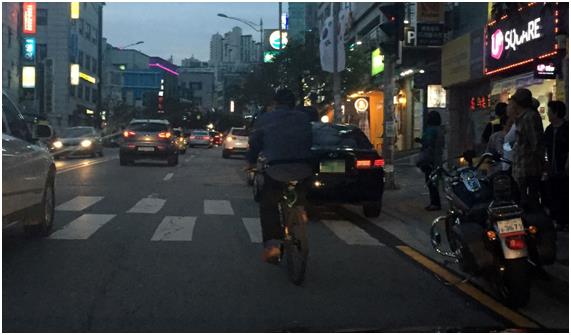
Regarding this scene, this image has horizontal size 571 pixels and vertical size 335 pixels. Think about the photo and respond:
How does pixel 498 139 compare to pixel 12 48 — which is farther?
pixel 12 48

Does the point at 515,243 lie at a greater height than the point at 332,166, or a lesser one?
lesser

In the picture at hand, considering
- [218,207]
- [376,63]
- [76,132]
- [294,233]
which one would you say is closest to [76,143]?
[76,132]

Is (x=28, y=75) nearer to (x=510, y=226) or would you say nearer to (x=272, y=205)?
(x=272, y=205)

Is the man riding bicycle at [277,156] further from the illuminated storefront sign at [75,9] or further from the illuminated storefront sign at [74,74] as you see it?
the illuminated storefront sign at [74,74]

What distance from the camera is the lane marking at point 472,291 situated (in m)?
5.57

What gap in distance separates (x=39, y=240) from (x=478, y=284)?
15.8 feet

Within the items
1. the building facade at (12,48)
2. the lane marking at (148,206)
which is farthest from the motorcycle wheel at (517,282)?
the building facade at (12,48)

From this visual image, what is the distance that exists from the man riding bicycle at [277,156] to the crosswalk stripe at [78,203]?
5.95m

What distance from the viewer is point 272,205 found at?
6.79 metres

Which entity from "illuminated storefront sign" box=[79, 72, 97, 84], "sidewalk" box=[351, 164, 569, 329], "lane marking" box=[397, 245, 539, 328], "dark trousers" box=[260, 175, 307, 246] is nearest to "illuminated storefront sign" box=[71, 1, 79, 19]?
"illuminated storefront sign" box=[79, 72, 97, 84]

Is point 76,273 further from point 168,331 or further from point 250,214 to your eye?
point 250,214

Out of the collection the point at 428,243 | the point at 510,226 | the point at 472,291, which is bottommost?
the point at 472,291

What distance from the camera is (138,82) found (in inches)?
4931

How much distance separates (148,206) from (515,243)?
8.12 metres
